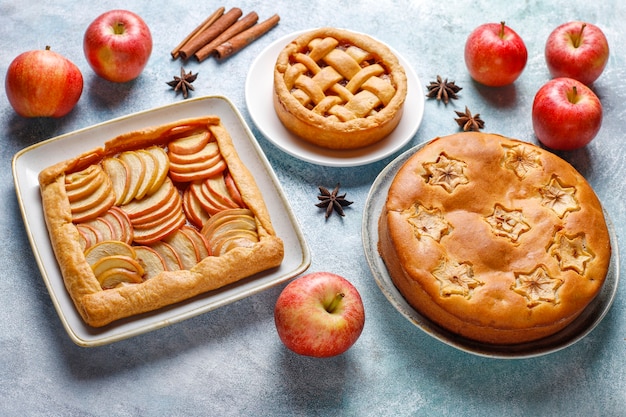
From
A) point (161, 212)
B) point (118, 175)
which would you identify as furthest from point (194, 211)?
point (118, 175)

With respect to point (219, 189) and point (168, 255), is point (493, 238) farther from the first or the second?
point (168, 255)

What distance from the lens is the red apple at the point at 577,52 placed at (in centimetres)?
331

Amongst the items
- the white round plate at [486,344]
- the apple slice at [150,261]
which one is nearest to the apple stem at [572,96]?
the white round plate at [486,344]

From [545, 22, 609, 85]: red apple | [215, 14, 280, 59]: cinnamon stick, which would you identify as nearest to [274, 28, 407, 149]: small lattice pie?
[215, 14, 280, 59]: cinnamon stick

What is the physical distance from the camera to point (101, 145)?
2.93 metres

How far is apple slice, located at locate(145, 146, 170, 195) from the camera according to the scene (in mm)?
2756

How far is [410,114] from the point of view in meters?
3.23

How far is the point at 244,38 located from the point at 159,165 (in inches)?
38.9

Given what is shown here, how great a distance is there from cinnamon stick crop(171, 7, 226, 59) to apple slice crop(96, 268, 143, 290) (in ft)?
4.25

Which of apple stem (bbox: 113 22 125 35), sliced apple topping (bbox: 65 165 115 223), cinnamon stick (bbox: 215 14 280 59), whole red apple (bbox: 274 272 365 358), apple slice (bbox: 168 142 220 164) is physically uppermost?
apple stem (bbox: 113 22 125 35)

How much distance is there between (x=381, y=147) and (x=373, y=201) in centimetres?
35

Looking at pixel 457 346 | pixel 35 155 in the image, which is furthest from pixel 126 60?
pixel 457 346

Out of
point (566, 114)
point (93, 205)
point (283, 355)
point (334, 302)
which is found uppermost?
point (566, 114)

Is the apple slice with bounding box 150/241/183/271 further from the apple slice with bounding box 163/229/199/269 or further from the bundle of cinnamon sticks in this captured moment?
the bundle of cinnamon sticks
